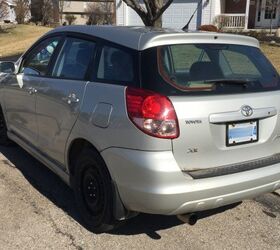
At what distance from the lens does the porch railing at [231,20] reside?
29234 millimetres

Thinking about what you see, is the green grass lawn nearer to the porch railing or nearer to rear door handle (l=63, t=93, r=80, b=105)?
the porch railing

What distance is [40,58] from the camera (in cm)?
525

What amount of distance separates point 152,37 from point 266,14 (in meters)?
30.3

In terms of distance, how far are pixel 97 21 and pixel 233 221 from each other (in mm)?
46871

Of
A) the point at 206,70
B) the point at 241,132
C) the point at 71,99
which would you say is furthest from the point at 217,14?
the point at 241,132

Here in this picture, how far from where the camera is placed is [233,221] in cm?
447

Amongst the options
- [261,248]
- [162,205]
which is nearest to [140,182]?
[162,205]

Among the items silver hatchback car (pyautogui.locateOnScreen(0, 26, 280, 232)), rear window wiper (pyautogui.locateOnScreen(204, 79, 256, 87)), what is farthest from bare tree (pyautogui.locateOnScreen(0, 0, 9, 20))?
rear window wiper (pyautogui.locateOnScreen(204, 79, 256, 87))

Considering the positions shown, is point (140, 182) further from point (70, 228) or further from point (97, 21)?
point (97, 21)

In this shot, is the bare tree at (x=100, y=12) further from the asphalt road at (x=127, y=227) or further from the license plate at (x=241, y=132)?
the license plate at (x=241, y=132)

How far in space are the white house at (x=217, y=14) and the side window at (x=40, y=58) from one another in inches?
979

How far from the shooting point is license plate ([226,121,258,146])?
3647mm

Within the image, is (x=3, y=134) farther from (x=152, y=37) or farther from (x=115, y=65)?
(x=152, y=37)

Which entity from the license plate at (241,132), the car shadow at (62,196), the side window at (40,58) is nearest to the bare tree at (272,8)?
the car shadow at (62,196)
